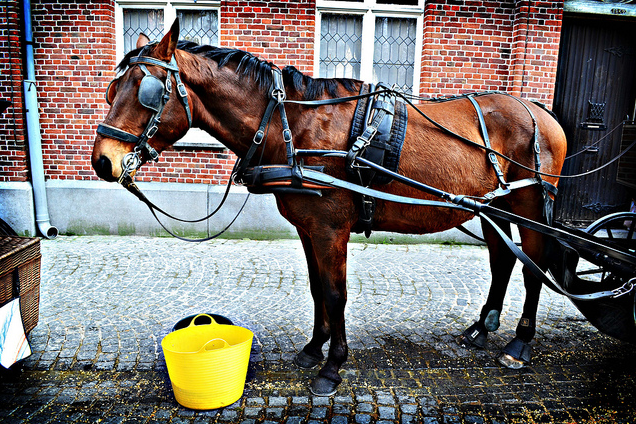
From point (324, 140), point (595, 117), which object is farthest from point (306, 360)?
point (595, 117)

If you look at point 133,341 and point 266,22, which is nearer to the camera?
point 133,341

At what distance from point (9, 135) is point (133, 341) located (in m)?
4.76

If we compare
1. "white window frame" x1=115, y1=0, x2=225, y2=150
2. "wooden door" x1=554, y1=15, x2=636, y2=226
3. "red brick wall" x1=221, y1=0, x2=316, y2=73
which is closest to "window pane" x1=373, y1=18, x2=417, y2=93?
"red brick wall" x1=221, y1=0, x2=316, y2=73

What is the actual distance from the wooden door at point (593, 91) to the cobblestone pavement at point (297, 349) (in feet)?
9.30

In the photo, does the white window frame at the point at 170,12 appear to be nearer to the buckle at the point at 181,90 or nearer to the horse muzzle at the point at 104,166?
the buckle at the point at 181,90

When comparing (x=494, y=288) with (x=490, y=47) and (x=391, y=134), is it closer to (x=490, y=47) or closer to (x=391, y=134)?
(x=391, y=134)

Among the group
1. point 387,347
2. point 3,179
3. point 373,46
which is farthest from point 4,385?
point 373,46

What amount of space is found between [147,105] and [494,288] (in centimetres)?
304

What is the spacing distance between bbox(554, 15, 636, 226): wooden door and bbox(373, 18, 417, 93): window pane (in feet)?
7.40

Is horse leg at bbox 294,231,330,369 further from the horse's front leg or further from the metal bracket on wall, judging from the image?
the metal bracket on wall

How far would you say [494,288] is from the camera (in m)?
3.83

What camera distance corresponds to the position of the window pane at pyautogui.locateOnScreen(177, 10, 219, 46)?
6.86 m

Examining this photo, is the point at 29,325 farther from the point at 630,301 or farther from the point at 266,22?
the point at 266,22

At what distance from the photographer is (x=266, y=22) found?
21.6 feet
